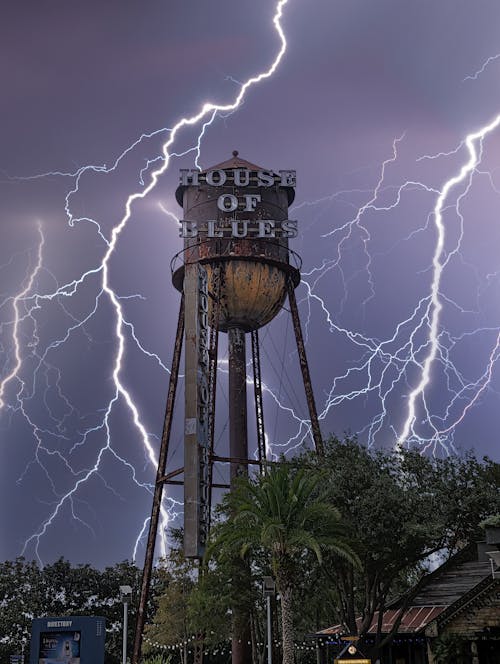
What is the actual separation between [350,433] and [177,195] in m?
17.9

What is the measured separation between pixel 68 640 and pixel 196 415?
37.7ft

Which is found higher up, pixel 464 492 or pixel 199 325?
pixel 199 325

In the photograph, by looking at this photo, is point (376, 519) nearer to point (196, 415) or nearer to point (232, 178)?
point (196, 415)

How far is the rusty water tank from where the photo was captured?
4041 cm

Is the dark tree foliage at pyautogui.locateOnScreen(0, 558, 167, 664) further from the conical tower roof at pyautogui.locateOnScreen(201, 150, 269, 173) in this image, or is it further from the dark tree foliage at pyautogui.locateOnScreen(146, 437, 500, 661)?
the conical tower roof at pyautogui.locateOnScreen(201, 150, 269, 173)

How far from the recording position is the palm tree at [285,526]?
2730 centimetres

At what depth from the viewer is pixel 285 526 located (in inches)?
1099

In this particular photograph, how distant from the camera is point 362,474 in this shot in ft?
102

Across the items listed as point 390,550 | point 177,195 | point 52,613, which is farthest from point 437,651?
point 52,613

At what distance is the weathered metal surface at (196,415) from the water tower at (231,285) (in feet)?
0.18

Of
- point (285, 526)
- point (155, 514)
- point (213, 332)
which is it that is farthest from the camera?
point (213, 332)

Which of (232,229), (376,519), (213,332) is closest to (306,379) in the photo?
(213,332)

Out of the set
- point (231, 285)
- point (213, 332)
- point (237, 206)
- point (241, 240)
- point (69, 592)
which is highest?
point (237, 206)

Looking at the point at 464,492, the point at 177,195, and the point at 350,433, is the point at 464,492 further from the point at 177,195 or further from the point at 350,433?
the point at 177,195
